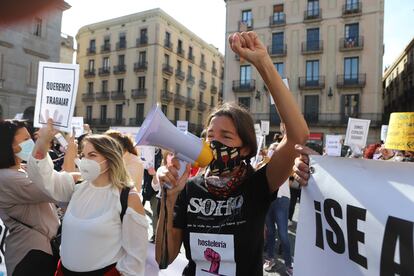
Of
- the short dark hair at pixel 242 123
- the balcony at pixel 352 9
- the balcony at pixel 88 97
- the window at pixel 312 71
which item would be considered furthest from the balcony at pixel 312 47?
the short dark hair at pixel 242 123

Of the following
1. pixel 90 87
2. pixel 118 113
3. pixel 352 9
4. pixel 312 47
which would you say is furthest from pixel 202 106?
pixel 352 9

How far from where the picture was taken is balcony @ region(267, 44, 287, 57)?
3035 centimetres

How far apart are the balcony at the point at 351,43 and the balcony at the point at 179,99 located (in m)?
18.8

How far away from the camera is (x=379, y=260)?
151 cm

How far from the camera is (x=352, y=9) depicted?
28344 millimetres

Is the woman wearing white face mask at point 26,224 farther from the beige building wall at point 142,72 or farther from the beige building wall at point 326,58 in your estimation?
the beige building wall at point 142,72

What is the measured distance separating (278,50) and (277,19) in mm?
2807

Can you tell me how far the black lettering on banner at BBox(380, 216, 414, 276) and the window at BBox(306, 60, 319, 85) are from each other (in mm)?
29596

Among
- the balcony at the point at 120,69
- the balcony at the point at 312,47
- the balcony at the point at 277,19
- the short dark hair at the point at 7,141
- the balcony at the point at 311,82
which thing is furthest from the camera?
the balcony at the point at 120,69

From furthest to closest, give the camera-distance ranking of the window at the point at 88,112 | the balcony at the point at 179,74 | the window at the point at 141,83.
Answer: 1. the window at the point at 88,112
2. the balcony at the point at 179,74
3. the window at the point at 141,83

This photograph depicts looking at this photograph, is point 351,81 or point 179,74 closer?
point 351,81

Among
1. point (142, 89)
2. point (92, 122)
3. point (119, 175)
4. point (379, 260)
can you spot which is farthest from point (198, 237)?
point (92, 122)

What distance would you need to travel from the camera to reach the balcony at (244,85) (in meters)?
31.0

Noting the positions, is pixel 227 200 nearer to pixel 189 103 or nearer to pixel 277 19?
pixel 277 19
